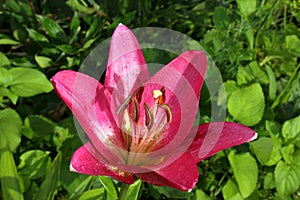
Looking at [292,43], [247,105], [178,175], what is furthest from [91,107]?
[292,43]

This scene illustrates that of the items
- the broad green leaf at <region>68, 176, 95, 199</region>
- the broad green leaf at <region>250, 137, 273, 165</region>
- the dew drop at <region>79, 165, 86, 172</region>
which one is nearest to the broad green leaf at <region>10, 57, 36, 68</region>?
the broad green leaf at <region>68, 176, 95, 199</region>

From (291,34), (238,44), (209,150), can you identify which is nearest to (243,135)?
(209,150)

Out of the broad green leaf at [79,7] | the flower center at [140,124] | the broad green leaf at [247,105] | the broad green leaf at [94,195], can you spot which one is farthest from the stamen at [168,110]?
the broad green leaf at [79,7]

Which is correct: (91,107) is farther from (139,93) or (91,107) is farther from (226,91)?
(226,91)

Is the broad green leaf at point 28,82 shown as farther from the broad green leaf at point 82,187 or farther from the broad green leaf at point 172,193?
the broad green leaf at point 172,193

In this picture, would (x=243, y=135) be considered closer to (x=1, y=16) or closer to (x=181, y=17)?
(x=181, y=17)
